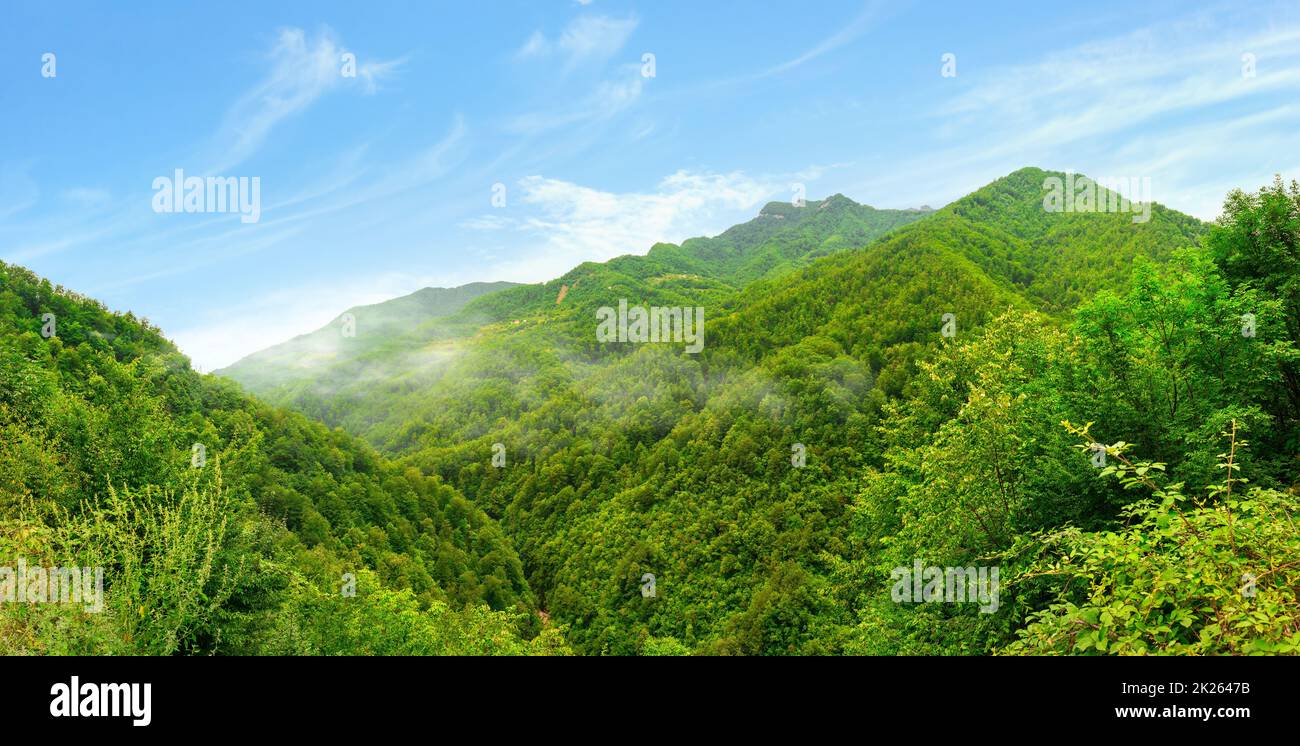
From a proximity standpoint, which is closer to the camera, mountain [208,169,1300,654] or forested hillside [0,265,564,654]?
forested hillside [0,265,564,654]

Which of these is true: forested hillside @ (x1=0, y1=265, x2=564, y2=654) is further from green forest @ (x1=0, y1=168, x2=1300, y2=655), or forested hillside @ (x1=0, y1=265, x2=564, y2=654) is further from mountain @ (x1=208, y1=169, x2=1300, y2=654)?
mountain @ (x1=208, y1=169, x2=1300, y2=654)

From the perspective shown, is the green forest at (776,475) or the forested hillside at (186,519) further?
the forested hillside at (186,519)

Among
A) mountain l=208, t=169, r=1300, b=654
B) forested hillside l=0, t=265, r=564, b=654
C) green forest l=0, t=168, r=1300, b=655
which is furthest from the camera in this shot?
mountain l=208, t=169, r=1300, b=654

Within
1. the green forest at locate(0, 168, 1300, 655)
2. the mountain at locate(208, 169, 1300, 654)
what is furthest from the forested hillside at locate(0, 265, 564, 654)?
the mountain at locate(208, 169, 1300, 654)

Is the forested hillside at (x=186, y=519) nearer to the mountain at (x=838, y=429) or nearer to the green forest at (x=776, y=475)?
the green forest at (x=776, y=475)

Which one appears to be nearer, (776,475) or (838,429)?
(838,429)

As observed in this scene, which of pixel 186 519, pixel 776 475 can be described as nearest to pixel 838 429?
pixel 776 475

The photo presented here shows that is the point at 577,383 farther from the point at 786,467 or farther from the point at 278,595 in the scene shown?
the point at 278,595

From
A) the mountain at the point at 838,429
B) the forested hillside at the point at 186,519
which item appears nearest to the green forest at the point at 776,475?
the forested hillside at the point at 186,519

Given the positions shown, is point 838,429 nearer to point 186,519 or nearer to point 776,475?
point 776,475
